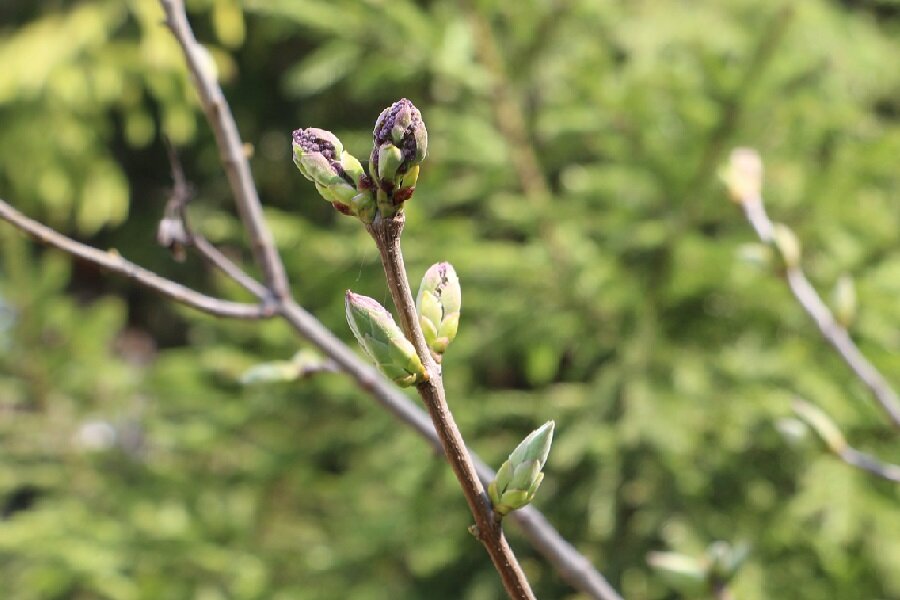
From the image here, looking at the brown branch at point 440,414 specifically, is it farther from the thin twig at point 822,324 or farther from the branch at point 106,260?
the thin twig at point 822,324

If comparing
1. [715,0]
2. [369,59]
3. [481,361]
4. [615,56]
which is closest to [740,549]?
[481,361]

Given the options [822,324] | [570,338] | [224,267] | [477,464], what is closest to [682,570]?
[477,464]

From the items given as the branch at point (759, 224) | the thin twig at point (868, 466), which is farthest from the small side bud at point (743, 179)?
the thin twig at point (868, 466)

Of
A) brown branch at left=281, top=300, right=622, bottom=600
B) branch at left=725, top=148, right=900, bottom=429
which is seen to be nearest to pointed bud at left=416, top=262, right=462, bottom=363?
brown branch at left=281, top=300, right=622, bottom=600

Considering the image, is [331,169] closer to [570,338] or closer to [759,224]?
[759,224]

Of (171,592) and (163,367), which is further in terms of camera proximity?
(163,367)

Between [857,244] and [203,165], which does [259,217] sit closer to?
[857,244]
